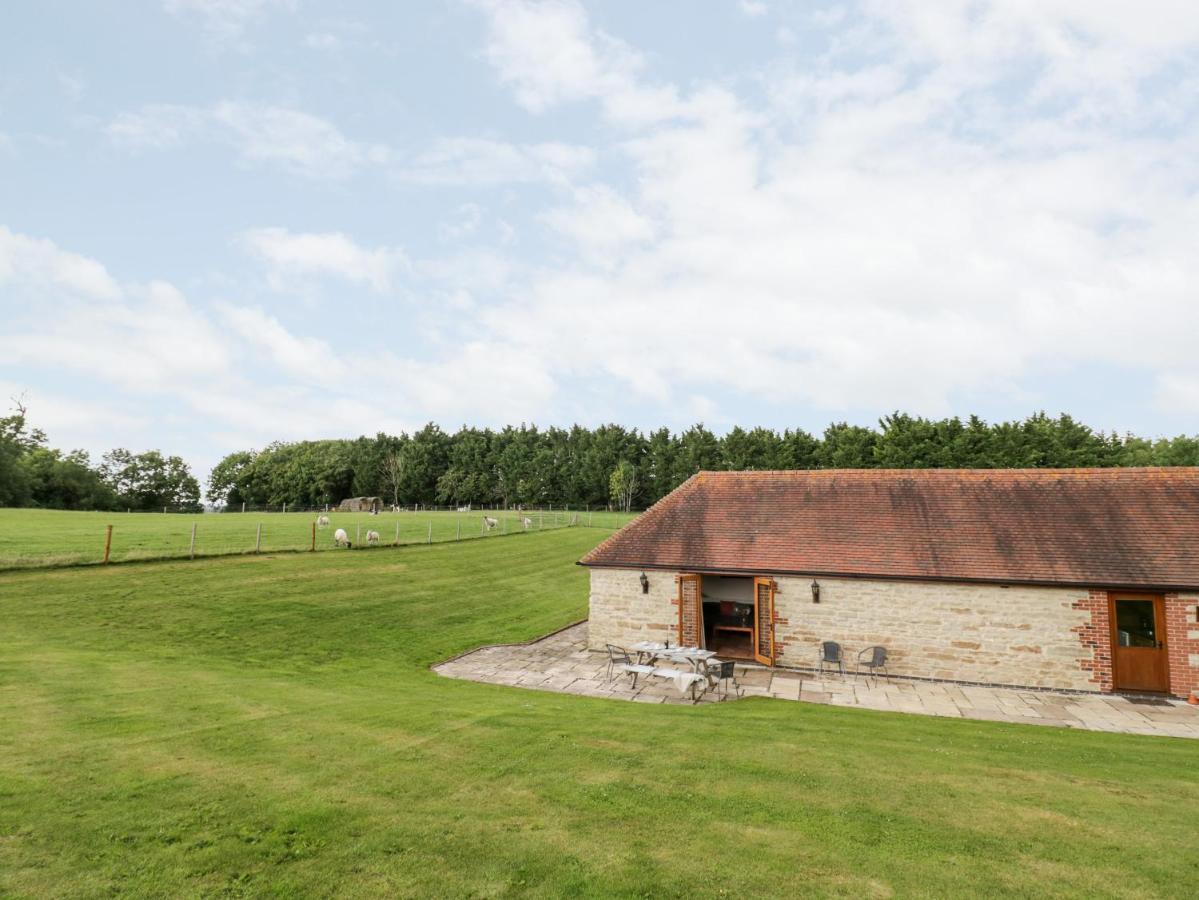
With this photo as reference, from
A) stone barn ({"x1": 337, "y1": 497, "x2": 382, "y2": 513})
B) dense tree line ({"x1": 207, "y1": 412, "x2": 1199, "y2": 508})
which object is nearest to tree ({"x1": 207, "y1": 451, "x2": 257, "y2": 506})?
dense tree line ({"x1": 207, "y1": 412, "x2": 1199, "y2": 508})

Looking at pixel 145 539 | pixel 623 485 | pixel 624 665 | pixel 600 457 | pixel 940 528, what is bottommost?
pixel 624 665

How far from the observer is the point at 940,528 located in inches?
638

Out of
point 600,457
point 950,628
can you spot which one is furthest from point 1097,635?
point 600,457

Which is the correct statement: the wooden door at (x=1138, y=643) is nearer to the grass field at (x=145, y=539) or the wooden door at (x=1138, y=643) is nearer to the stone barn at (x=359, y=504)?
the grass field at (x=145, y=539)

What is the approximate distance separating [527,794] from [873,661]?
11.3 m

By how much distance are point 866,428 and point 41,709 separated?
223 ft

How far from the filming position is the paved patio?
1204 centimetres

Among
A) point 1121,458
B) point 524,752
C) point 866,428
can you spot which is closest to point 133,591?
point 524,752

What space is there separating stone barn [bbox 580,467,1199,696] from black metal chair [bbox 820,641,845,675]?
0.19m

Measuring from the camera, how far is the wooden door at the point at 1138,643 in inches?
541

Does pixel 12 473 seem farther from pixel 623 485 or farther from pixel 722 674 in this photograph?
pixel 722 674

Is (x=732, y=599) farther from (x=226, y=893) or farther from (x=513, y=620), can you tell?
(x=226, y=893)

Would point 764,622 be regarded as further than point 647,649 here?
Yes

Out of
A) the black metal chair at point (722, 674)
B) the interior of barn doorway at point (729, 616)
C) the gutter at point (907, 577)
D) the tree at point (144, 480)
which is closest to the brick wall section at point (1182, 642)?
the gutter at point (907, 577)
